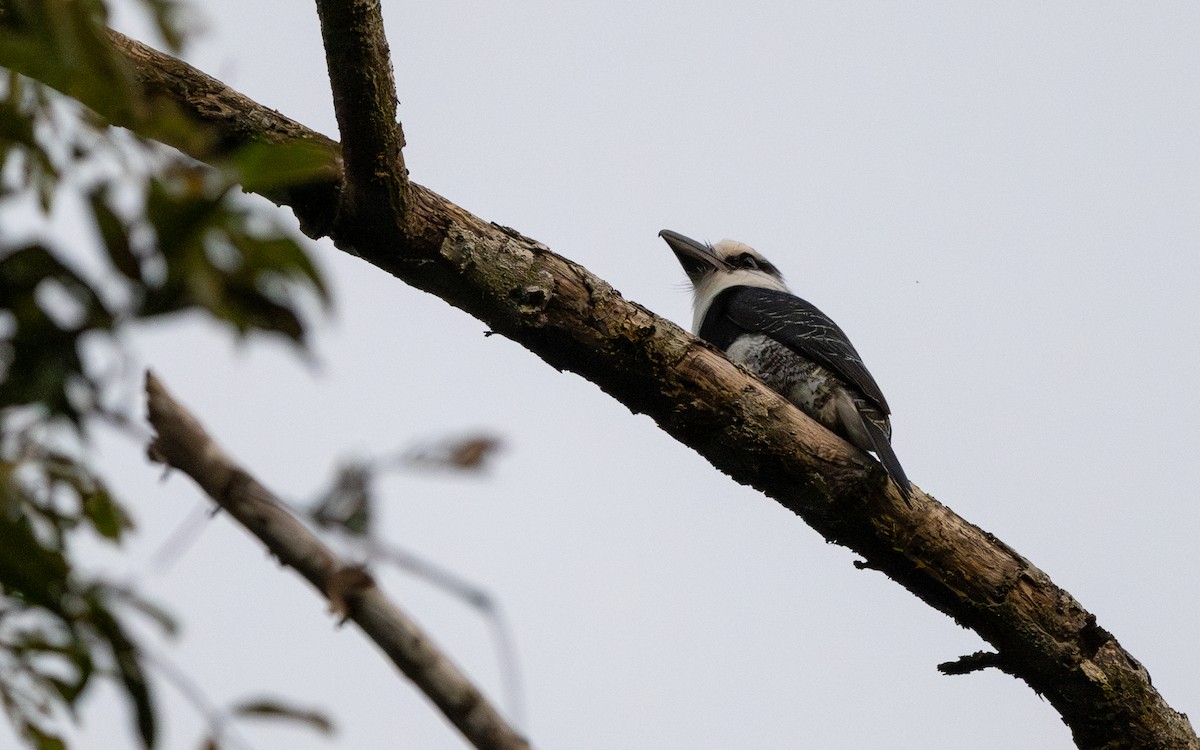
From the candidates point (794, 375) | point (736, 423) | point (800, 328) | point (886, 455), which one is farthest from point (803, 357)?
point (736, 423)

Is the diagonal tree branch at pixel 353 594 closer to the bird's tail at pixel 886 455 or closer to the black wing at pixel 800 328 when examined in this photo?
the bird's tail at pixel 886 455

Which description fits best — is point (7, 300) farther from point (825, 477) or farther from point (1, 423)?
point (825, 477)

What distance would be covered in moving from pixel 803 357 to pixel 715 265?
1772 millimetres

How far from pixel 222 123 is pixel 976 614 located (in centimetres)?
285

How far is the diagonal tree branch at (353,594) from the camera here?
49.8 inches

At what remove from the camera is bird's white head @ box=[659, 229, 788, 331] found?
6656 millimetres

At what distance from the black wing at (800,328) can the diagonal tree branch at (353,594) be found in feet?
12.4

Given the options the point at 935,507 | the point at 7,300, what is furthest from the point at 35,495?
the point at 935,507

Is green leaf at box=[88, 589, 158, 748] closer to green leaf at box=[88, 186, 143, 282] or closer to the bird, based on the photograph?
green leaf at box=[88, 186, 143, 282]


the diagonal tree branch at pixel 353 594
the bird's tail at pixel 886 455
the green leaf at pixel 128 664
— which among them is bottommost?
the green leaf at pixel 128 664

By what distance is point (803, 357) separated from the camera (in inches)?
200

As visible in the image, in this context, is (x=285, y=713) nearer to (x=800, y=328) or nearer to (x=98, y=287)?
(x=98, y=287)

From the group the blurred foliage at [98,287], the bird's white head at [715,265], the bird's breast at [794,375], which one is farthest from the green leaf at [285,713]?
the bird's white head at [715,265]

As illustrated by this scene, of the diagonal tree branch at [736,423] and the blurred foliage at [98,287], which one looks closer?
the blurred foliage at [98,287]
